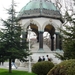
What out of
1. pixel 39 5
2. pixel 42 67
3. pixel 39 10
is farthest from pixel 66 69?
pixel 39 5

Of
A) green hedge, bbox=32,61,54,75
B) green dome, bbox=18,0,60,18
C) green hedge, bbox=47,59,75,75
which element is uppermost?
green dome, bbox=18,0,60,18

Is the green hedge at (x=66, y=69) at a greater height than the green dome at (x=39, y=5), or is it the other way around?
the green dome at (x=39, y=5)

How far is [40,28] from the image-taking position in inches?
1109

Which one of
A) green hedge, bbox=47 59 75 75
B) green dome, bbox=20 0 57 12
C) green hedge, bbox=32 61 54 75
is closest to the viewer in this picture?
green hedge, bbox=47 59 75 75

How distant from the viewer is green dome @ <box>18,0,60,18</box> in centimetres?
2809

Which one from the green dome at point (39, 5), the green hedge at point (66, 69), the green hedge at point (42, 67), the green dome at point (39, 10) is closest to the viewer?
the green hedge at point (66, 69)

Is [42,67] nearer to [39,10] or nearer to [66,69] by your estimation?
[66,69]

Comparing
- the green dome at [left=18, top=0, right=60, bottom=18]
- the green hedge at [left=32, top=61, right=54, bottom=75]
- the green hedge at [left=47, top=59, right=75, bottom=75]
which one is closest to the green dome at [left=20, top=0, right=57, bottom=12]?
the green dome at [left=18, top=0, right=60, bottom=18]

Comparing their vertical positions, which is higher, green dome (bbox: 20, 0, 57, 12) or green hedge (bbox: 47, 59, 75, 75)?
green dome (bbox: 20, 0, 57, 12)

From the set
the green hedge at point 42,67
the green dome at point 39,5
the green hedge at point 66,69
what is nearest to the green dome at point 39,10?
the green dome at point 39,5

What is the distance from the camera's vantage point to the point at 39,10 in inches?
1110

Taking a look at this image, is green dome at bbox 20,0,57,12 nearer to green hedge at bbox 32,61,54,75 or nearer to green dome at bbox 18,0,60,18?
green dome at bbox 18,0,60,18

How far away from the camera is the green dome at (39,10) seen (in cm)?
2809

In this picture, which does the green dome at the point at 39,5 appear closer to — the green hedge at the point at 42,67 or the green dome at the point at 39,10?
the green dome at the point at 39,10
